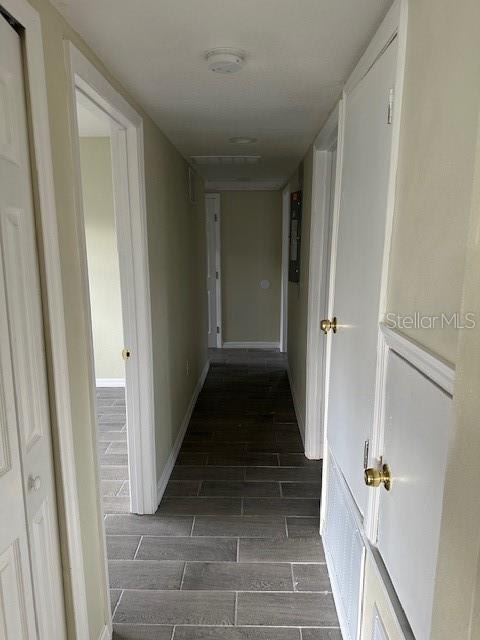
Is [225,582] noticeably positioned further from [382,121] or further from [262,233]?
[262,233]

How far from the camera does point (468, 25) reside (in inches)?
30.1

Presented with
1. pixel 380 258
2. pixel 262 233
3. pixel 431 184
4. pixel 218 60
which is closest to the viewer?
pixel 431 184

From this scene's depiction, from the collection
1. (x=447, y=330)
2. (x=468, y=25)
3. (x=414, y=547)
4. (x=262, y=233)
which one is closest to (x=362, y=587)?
(x=414, y=547)

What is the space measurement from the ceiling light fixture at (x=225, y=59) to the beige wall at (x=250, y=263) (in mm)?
4197

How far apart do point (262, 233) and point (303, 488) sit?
3.85 metres

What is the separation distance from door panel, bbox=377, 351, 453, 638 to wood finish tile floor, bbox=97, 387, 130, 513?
3.94 ft

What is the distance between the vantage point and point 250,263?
5.86 meters

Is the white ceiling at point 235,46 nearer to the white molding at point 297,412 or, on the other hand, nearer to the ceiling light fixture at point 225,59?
the ceiling light fixture at point 225,59

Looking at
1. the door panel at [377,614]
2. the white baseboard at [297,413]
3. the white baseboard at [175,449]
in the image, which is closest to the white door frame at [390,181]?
the door panel at [377,614]

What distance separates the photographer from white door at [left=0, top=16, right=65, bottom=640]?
970 millimetres

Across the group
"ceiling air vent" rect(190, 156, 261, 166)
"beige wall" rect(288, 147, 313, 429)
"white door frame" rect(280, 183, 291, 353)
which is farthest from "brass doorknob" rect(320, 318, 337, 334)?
"white door frame" rect(280, 183, 291, 353)

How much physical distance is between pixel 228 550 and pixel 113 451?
1.33 m

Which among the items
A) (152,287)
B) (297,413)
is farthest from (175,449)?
(152,287)

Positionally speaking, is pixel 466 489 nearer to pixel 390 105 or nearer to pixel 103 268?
pixel 390 105
